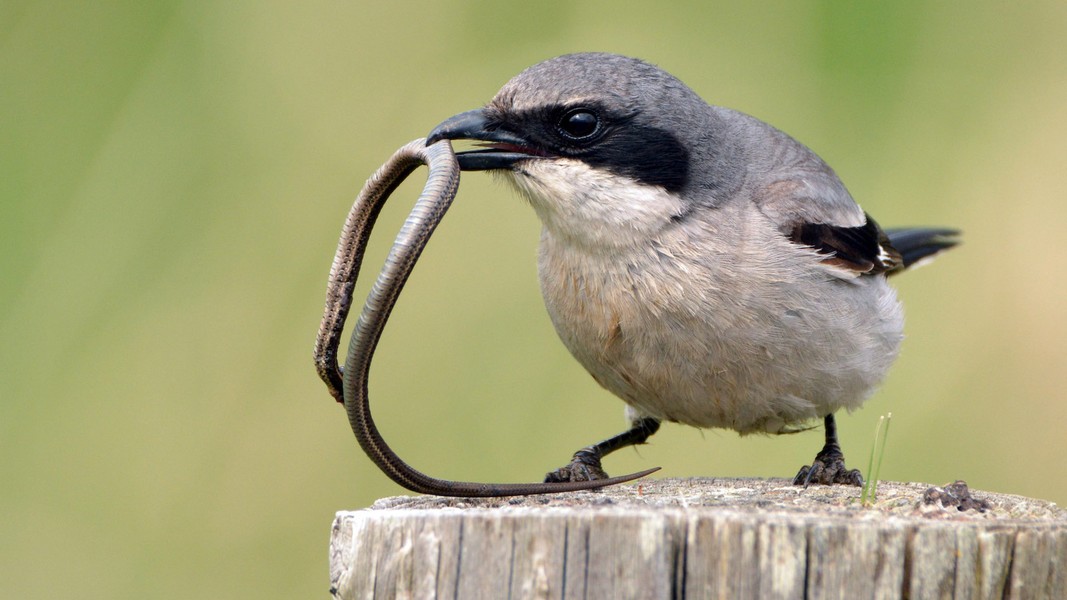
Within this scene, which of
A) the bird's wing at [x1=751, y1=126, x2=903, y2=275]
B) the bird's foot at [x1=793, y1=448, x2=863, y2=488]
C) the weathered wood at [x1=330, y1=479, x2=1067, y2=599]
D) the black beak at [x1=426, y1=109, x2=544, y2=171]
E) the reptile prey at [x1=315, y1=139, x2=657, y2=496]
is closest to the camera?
the weathered wood at [x1=330, y1=479, x2=1067, y2=599]

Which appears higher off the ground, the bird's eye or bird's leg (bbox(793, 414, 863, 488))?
the bird's eye

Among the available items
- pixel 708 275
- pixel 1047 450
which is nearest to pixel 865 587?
pixel 708 275

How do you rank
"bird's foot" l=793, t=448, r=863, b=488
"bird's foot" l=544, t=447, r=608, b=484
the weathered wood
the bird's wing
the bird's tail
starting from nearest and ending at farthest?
the weathered wood
"bird's foot" l=793, t=448, r=863, b=488
the bird's wing
"bird's foot" l=544, t=447, r=608, b=484
the bird's tail

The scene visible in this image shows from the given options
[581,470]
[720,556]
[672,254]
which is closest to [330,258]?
[581,470]

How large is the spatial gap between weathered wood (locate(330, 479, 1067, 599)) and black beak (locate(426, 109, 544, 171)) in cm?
175

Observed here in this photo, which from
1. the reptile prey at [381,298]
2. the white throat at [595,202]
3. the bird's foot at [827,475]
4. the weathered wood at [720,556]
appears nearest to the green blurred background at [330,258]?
the bird's foot at [827,475]

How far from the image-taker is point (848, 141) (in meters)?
7.45

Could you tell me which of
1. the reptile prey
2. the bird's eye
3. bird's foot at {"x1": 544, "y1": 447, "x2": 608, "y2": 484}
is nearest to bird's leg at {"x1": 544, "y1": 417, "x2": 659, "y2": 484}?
bird's foot at {"x1": 544, "y1": 447, "x2": 608, "y2": 484}

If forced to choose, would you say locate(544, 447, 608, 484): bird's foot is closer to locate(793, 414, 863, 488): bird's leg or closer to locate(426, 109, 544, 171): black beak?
locate(793, 414, 863, 488): bird's leg

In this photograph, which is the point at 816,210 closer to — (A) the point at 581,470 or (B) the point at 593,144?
(B) the point at 593,144

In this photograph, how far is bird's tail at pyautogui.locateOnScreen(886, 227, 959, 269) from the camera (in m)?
6.63

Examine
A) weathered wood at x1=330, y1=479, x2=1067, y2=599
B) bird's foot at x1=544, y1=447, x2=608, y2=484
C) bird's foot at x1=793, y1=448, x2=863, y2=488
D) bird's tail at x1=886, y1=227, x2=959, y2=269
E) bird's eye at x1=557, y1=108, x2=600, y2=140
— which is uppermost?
bird's tail at x1=886, y1=227, x2=959, y2=269

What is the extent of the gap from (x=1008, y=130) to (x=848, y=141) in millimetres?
969

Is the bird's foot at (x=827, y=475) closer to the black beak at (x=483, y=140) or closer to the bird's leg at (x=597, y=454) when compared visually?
the bird's leg at (x=597, y=454)
